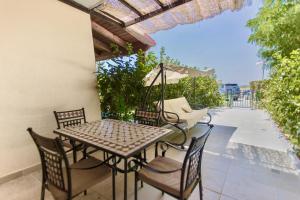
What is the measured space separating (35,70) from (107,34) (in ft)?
7.79

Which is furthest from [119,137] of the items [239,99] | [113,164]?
[239,99]

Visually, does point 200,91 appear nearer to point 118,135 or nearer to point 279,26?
point 279,26

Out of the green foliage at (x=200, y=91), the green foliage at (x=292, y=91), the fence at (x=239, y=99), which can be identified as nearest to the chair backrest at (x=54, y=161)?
the green foliage at (x=292, y=91)

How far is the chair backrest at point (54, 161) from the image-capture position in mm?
1210

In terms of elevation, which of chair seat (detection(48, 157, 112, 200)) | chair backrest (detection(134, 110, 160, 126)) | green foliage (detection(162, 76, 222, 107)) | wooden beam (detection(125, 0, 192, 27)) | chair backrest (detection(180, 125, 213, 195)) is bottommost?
chair seat (detection(48, 157, 112, 200))

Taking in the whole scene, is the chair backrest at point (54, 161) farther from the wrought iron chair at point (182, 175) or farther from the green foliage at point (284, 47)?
the green foliage at point (284, 47)

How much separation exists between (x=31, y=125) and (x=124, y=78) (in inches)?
68.6

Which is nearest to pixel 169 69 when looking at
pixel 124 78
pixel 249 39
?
pixel 124 78

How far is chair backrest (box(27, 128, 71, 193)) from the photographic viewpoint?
1210mm

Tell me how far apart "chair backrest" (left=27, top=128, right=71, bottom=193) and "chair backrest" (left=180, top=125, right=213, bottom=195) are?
0.92m

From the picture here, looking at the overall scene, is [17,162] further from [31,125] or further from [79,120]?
[79,120]

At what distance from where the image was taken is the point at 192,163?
51.5 inches

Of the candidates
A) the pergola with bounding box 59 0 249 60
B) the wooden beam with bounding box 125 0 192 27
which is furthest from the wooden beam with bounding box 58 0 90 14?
the wooden beam with bounding box 125 0 192 27

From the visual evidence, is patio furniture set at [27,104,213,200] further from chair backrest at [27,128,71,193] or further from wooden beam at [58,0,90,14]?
wooden beam at [58,0,90,14]
